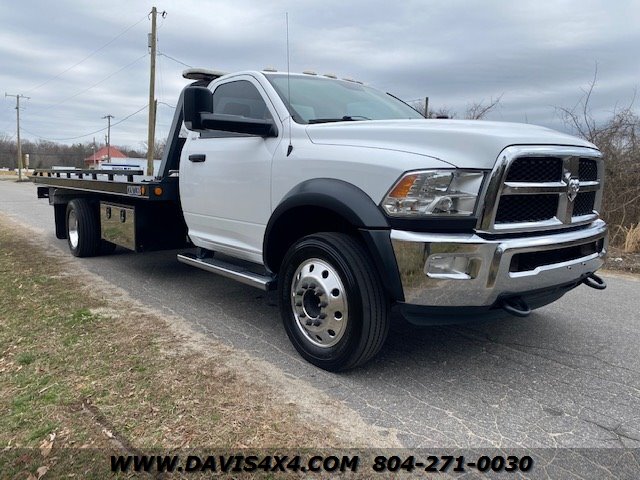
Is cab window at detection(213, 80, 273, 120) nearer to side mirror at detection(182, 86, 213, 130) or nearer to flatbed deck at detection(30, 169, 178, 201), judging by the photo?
side mirror at detection(182, 86, 213, 130)

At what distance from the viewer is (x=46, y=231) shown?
1024 centimetres

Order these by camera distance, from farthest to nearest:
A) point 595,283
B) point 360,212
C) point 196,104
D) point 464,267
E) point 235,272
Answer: point 235,272
point 595,283
point 196,104
point 360,212
point 464,267

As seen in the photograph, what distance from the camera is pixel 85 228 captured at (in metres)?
7.14

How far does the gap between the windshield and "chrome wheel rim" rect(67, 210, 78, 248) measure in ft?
14.5

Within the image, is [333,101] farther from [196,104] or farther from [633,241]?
[633,241]

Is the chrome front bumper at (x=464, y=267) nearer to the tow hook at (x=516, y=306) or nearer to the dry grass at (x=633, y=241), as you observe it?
the tow hook at (x=516, y=306)

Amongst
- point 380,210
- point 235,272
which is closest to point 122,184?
point 235,272

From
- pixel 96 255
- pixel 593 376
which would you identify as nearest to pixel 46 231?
pixel 96 255

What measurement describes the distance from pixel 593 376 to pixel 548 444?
106 cm

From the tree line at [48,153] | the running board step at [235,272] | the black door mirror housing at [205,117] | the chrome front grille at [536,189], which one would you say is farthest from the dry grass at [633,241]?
the tree line at [48,153]

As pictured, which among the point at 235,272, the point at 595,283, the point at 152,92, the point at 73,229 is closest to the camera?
the point at 595,283

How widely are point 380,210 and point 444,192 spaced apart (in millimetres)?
383

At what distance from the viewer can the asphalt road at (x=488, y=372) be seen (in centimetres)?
278

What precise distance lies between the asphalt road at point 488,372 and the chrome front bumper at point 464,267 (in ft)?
2.07
